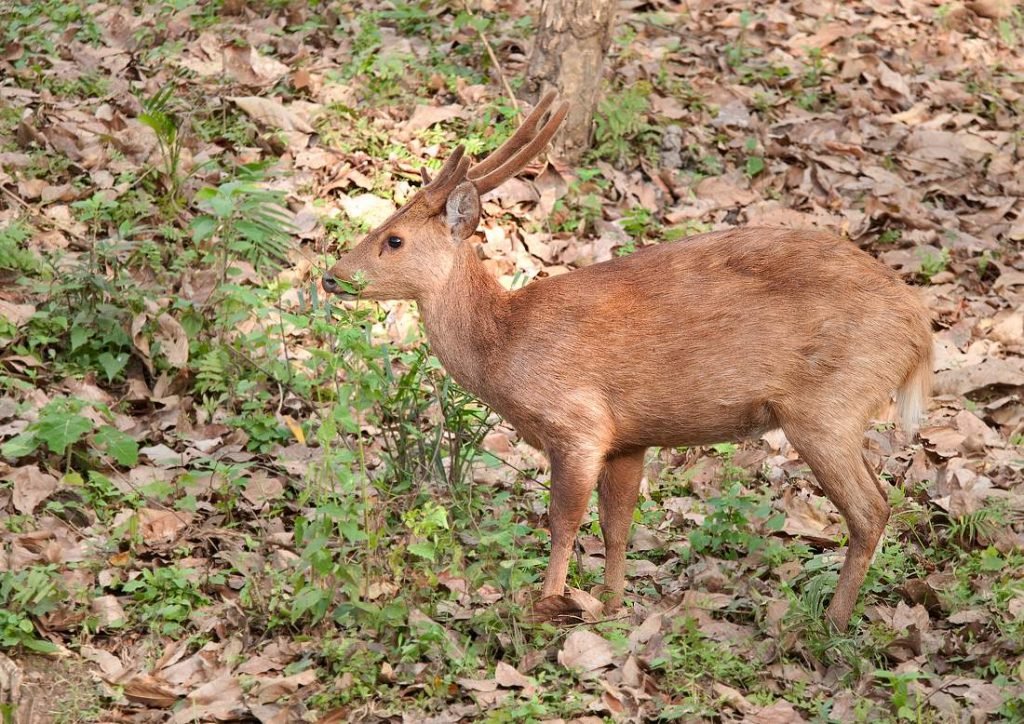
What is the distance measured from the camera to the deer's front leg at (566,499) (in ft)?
18.3

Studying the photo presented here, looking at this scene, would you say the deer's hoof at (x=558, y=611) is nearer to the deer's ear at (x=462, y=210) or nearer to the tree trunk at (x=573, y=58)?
the deer's ear at (x=462, y=210)

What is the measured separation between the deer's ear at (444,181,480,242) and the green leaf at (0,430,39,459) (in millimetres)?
2226

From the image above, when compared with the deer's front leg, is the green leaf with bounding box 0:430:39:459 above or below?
below

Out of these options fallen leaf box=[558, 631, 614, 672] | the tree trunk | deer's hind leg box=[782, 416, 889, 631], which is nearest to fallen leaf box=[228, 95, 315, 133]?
the tree trunk

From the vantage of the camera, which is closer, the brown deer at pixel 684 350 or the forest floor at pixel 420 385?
the forest floor at pixel 420 385

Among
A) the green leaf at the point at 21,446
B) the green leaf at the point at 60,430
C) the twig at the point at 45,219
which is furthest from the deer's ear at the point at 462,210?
A: the twig at the point at 45,219

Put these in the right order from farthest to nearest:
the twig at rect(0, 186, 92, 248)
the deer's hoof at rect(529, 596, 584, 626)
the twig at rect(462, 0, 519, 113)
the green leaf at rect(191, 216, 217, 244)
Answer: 1. the twig at rect(462, 0, 519, 113)
2. the twig at rect(0, 186, 92, 248)
3. the green leaf at rect(191, 216, 217, 244)
4. the deer's hoof at rect(529, 596, 584, 626)

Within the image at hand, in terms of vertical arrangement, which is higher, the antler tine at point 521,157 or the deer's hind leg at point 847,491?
the antler tine at point 521,157

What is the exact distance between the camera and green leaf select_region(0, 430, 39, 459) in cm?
612

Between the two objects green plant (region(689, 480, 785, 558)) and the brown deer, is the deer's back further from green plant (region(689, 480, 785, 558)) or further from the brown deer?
green plant (region(689, 480, 785, 558))

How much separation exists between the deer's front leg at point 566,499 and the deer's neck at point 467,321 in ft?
1.65

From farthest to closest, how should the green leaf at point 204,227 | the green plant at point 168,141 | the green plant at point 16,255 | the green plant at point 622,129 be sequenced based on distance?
the green plant at point 622,129
the green plant at point 168,141
the green plant at point 16,255
the green leaf at point 204,227

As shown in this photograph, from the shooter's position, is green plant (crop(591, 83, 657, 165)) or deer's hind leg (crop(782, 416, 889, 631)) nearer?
deer's hind leg (crop(782, 416, 889, 631))

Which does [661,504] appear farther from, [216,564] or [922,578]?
[216,564]
